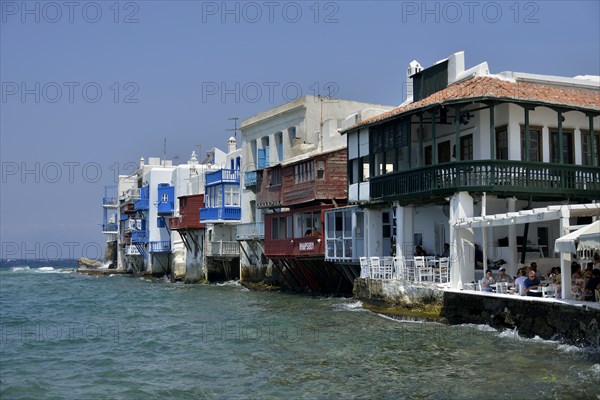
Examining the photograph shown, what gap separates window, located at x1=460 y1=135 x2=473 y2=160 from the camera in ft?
85.1

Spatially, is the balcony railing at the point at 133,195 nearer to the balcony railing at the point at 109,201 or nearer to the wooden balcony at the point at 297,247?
the balcony railing at the point at 109,201

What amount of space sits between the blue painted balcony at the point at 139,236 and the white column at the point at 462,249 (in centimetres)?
4778

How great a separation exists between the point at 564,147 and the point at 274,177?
17444 mm

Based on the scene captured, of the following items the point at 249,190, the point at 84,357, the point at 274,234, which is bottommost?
the point at 84,357

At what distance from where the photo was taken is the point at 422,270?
24.8 m

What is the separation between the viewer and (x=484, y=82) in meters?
25.0

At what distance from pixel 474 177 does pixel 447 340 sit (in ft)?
21.2

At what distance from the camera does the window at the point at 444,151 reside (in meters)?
27.7

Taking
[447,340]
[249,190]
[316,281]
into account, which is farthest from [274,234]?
[447,340]

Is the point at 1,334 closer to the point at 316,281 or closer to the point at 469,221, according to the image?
the point at 469,221

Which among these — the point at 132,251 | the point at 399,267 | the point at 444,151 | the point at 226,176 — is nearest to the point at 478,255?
the point at 399,267

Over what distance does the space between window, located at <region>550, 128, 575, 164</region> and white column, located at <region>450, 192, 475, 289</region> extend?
455cm

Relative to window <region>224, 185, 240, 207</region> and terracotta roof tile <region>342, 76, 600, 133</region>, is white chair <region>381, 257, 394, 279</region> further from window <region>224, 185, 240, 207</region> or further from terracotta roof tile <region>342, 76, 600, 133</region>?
window <region>224, 185, 240, 207</region>

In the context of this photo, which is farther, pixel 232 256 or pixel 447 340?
pixel 232 256
